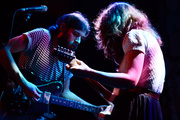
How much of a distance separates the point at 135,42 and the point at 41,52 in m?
1.68

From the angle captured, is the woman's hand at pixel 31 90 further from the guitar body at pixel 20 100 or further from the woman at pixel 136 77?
the woman at pixel 136 77

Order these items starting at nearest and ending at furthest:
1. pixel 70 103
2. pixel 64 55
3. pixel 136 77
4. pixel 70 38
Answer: pixel 136 77
pixel 64 55
pixel 70 103
pixel 70 38

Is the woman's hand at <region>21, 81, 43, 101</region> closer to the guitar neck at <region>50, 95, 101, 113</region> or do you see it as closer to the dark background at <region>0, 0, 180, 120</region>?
the guitar neck at <region>50, 95, 101, 113</region>

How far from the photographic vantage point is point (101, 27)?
69.0 inches

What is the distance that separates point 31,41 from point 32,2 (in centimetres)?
125

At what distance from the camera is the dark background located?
→ 9.07 feet

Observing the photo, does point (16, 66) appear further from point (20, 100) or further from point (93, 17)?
point (93, 17)

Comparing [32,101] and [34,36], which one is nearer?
[32,101]

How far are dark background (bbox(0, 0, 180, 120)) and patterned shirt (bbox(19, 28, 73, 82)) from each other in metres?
0.29

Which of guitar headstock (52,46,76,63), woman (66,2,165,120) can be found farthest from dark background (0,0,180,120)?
woman (66,2,165,120)

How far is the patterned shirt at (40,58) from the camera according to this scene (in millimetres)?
2416

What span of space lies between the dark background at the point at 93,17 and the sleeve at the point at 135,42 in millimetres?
1446

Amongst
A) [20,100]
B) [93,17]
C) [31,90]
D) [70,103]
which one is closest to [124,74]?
[31,90]

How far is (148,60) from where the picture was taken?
1.28 m
